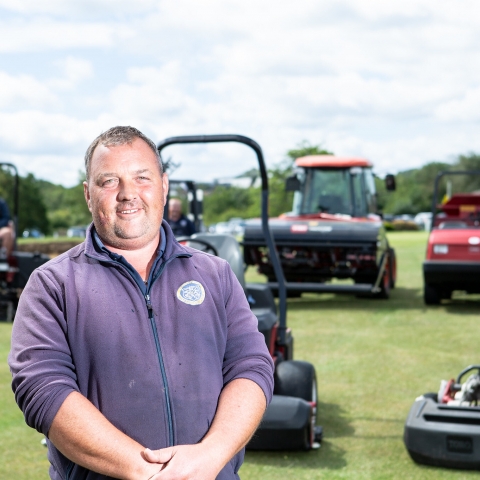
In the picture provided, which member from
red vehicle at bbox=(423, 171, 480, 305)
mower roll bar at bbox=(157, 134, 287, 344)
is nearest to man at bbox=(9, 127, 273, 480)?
mower roll bar at bbox=(157, 134, 287, 344)

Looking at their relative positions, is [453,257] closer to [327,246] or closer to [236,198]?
[327,246]

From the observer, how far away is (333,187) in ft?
47.4

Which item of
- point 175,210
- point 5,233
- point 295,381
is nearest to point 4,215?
point 5,233

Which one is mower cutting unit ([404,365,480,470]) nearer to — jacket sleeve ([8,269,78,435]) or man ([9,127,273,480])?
man ([9,127,273,480])

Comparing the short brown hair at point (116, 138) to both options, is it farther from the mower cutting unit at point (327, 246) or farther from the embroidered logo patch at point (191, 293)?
the mower cutting unit at point (327, 246)

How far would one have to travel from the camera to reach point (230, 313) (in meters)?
2.45

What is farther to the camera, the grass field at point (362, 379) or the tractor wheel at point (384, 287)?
the tractor wheel at point (384, 287)

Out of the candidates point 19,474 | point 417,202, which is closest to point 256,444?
point 19,474

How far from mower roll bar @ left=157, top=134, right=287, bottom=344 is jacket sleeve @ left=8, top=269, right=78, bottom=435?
3.33 meters

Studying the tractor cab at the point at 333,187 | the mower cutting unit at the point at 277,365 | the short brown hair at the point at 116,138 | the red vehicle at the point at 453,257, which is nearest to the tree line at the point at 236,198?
the tractor cab at the point at 333,187

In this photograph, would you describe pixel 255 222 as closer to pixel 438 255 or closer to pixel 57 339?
pixel 438 255

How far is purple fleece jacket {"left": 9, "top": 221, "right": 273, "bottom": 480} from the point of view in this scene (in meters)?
2.24

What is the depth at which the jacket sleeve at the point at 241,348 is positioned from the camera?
2.42 m

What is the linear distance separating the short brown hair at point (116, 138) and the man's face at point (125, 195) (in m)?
0.01
